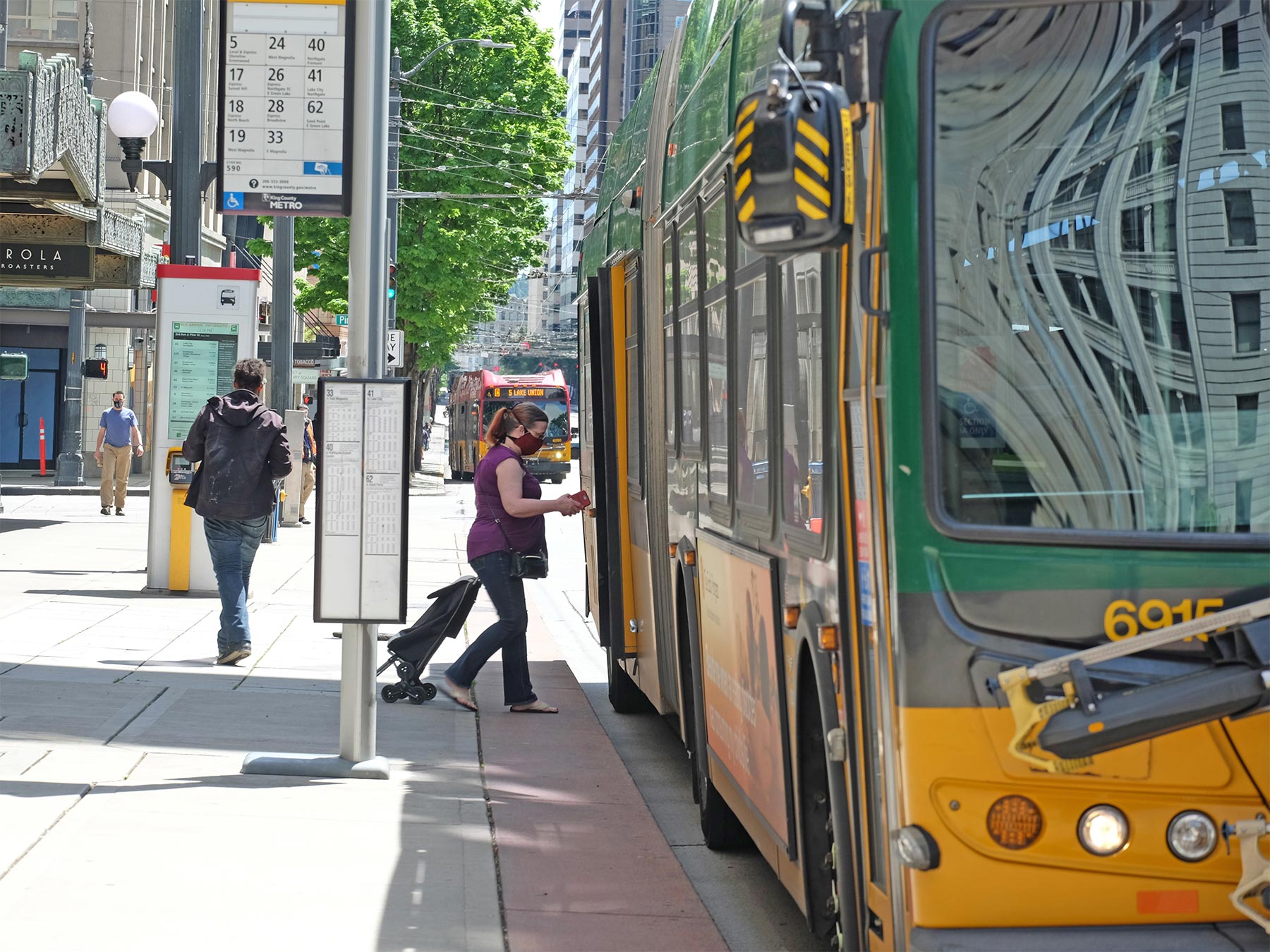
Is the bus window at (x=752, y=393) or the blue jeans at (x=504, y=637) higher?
the bus window at (x=752, y=393)

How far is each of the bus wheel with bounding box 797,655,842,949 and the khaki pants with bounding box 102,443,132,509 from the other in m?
22.9

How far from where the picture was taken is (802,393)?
179 inches

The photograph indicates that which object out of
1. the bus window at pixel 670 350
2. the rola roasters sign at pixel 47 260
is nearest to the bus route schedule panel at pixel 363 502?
the bus window at pixel 670 350

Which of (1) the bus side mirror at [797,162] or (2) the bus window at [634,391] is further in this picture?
(2) the bus window at [634,391]

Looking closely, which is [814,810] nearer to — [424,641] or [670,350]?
Result: [670,350]

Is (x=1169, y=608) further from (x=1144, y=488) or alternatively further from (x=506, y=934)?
(x=506, y=934)

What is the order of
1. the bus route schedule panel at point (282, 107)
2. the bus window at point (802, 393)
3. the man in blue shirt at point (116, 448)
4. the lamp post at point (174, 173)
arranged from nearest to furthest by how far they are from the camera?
the bus window at point (802, 393), the bus route schedule panel at point (282, 107), the lamp post at point (174, 173), the man in blue shirt at point (116, 448)

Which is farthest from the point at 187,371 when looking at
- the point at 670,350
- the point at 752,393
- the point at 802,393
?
the point at 802,393

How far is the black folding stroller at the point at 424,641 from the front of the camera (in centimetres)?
964

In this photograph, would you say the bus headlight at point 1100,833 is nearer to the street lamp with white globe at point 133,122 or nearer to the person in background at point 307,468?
the street lamp with white globe at point 133,122

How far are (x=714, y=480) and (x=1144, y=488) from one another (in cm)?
228

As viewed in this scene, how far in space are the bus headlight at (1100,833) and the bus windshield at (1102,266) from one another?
61 centimetres

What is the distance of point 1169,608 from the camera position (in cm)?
371

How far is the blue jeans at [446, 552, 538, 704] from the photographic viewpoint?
9.33 meters
